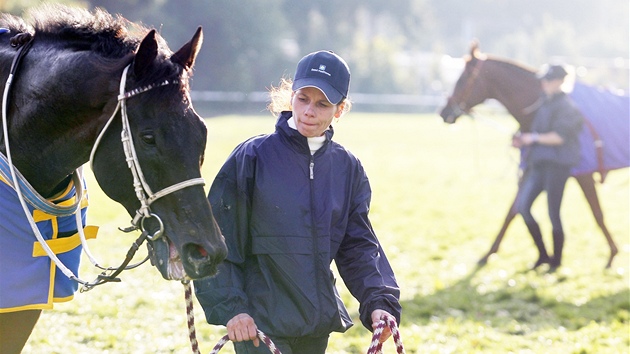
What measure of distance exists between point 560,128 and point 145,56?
18.6ft

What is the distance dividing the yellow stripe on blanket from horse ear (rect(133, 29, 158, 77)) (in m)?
0.74

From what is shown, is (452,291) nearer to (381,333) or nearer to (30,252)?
(381,333)

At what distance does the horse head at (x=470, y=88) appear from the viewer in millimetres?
8414

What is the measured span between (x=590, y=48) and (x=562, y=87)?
52764mm

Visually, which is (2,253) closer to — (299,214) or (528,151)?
(299,214)

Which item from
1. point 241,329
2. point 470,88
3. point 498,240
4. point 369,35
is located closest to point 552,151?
point 498,240

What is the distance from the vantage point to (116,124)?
2369mm

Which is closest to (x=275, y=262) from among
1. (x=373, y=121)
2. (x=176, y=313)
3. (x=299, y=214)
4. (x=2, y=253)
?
(x=299, y=214)

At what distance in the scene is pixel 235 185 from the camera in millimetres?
2854

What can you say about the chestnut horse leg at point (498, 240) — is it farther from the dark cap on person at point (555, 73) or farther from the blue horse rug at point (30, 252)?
the blue horse rug at point (30, 252)

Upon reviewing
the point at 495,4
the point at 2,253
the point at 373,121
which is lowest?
the point at 2,253

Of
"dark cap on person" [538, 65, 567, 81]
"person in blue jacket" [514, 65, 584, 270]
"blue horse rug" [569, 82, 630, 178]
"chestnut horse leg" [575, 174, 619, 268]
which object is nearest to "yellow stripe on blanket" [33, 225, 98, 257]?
"person in blue jacket" [514, 65, 584, 270]

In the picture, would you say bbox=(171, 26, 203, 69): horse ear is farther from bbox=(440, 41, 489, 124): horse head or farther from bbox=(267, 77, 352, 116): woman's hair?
bbox=(440, 41, 489, 124): horse head

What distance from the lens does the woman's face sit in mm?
2893
